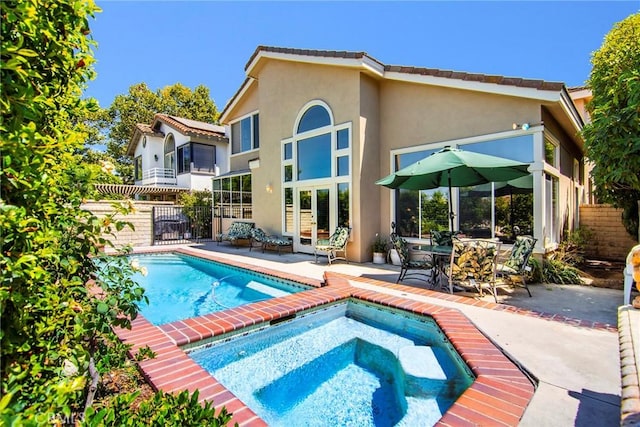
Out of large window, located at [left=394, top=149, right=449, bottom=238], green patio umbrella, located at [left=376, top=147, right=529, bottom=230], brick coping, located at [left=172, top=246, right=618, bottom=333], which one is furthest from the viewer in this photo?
large window, located at [left=394, top=149, right=449, bottom=238]

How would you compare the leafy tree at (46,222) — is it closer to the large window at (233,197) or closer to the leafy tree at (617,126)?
the leafy tree at (617,126)

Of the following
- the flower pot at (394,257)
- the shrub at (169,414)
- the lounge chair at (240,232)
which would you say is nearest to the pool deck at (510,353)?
the shrub at (169,414)

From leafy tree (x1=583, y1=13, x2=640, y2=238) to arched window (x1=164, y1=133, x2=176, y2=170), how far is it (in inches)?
1067

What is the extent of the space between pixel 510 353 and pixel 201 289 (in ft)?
25.9

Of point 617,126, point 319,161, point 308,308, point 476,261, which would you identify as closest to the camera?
point 308,308

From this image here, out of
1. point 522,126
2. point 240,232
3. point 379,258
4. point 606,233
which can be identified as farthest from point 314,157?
point 606,233

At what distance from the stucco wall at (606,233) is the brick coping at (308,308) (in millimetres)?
10441

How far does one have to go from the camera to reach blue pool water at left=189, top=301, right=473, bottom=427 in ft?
11.3

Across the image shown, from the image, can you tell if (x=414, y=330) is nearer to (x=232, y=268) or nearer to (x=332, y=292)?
(x=332, y=292)

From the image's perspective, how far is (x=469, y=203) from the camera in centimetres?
945

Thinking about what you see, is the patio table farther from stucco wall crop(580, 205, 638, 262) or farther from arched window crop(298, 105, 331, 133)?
stucco wall crop(580, 205, 638, 262)

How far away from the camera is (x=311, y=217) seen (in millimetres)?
12828

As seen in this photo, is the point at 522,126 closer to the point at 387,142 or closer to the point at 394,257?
the point at 387,142

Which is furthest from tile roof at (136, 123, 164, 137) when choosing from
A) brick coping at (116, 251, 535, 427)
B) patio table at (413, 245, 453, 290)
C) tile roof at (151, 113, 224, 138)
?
patio table at (413, 245, 453, 290)
